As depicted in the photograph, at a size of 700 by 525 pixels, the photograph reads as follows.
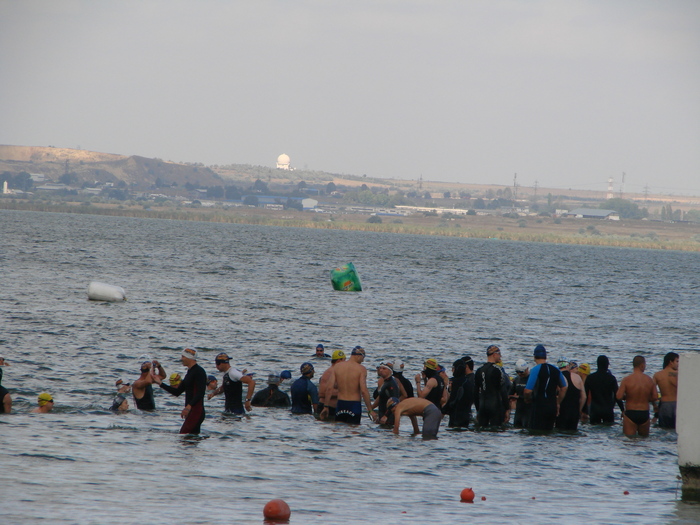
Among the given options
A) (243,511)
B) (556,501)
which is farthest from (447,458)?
(243,511)

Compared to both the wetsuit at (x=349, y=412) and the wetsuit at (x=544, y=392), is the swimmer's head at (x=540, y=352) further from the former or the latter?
the wetsuit at (x=349, y=412)

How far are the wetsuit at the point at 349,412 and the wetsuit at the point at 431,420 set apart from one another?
54.4 inches

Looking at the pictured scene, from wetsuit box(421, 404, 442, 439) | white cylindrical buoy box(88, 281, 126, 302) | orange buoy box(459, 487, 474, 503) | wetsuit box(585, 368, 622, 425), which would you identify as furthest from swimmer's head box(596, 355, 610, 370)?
white cylindrical buoy box(88, 281, 126, 302)

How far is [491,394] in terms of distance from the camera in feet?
56.6

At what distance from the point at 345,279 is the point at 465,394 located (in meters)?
35.6

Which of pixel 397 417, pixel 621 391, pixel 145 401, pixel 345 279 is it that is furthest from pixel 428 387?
pixel 345 279

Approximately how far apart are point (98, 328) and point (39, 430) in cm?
1688

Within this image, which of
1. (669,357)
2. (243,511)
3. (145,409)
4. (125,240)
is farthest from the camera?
(125,240)

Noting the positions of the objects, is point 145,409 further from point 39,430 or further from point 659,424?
point 659,424

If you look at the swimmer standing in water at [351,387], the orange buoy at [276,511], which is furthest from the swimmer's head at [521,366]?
the orange buoy at [276,511]

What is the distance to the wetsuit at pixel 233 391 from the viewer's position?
16.9 metres

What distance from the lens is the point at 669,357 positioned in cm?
1705

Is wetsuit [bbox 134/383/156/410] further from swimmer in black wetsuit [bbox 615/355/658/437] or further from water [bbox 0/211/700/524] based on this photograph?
swimmer in black wetsuit [bbox 615/355/658/437]

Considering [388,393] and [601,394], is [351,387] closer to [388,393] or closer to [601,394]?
[388,393]
